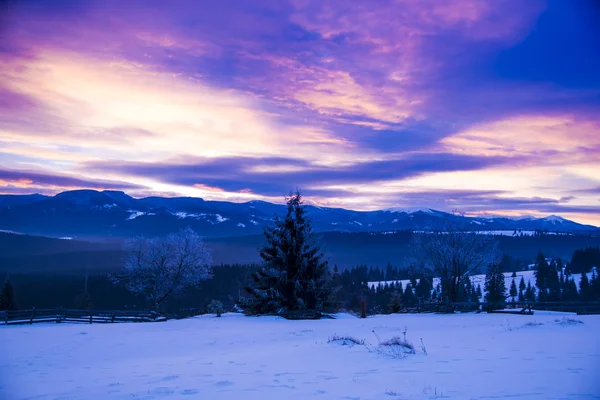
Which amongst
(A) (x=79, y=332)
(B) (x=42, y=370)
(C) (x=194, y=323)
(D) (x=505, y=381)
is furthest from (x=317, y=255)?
(D) (x=505, y=381)

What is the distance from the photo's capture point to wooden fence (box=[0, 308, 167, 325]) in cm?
3388

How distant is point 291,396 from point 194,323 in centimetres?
2234

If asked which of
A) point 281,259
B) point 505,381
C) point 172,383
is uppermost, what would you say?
point 281,259

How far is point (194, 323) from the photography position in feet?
98.6

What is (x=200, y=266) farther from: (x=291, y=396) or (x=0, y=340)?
(x=291, y=396)

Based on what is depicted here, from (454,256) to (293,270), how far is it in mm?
18315

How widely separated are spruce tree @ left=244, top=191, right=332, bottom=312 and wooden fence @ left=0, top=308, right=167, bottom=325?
9.89m

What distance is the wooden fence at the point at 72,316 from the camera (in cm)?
3388

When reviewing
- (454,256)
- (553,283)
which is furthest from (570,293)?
(454,256)

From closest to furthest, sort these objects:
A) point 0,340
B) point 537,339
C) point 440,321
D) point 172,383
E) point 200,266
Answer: point 172,383
point 537,339
point 0,340
point 440,321
point 200,266

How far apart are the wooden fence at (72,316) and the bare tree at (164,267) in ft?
50.8

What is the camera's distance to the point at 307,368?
A: 12.3 m

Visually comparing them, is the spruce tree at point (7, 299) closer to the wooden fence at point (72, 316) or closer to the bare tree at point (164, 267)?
the bare tree at point (164, 267)

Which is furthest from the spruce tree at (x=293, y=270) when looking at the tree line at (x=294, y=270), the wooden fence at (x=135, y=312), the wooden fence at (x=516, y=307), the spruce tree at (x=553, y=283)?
the spruce tree at (x=553, y=283)
